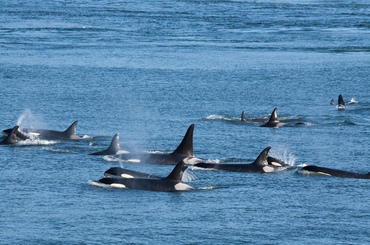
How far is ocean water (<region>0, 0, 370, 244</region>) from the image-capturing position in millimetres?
11953

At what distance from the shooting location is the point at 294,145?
1962 cm

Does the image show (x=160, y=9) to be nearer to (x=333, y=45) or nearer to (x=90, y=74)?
(x=333, y=45)

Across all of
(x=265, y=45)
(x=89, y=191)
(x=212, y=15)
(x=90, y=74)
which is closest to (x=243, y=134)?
(x=89, y=191)

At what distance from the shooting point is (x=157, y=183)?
543 inches

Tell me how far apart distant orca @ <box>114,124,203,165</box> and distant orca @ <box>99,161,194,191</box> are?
2502 millimetres

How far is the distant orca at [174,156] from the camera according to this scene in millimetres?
16422

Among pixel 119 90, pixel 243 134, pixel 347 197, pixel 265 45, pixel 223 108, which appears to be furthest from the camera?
pixel 265 45

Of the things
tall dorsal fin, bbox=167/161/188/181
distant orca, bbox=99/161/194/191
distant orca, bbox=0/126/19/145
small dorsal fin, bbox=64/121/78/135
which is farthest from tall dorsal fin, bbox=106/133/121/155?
tall dorsal fin, bbox=167/161/188/181

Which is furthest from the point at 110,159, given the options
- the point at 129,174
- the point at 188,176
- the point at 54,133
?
the point at 54,133

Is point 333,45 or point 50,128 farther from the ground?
point 333,45

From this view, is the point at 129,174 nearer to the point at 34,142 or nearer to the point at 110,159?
the point at 110,159

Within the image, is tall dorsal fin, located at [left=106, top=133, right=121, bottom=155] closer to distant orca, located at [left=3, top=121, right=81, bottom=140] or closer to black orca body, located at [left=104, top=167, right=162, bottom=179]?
distant orca, located at [left=3, top=121, right=81, bottom=140]

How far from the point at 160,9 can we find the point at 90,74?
163 ft

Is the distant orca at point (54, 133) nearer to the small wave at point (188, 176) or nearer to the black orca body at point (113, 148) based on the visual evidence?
the black orca body at point (113, 148)
